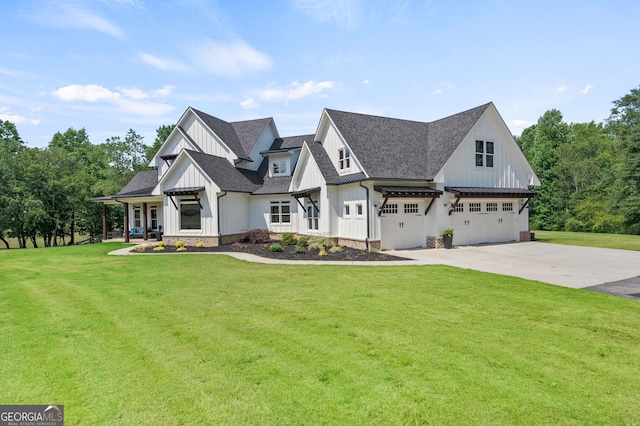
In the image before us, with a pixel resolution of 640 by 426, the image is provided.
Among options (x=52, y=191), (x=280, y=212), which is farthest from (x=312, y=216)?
(x=52, y=191)

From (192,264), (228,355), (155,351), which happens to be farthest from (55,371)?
(192,264)

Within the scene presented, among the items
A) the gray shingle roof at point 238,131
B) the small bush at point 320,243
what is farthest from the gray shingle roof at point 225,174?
the small bush at point 320,243

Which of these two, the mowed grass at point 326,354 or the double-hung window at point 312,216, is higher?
the double-hung window at point 312,216

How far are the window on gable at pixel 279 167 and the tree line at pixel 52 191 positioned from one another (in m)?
20.6

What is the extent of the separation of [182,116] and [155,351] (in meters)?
24.1

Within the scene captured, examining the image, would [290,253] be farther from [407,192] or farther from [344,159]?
[407,192]

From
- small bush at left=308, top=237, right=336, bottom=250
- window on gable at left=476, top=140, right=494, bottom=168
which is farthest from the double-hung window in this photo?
window on gable at left=476, top=140, right=494, bottom=168

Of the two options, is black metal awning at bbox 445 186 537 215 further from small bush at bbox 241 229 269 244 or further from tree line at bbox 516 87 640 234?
tree line at bbox 516 87 640 234

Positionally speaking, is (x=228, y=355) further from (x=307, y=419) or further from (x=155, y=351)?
(x=307, y=419)

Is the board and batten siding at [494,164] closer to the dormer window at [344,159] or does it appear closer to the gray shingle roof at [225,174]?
the dormer window at [344,159]

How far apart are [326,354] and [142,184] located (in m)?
27.6

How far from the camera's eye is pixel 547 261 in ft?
44.4

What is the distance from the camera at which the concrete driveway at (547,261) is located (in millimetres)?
10509

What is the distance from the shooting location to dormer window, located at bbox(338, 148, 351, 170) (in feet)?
62.8
